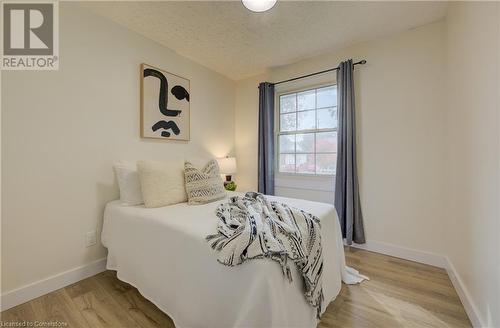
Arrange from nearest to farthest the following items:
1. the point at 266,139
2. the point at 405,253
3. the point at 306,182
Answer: the point at 405,253, the point at 306,182, the point at 266,139

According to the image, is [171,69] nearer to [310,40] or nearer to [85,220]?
[310,40]

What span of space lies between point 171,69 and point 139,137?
94 centimetres

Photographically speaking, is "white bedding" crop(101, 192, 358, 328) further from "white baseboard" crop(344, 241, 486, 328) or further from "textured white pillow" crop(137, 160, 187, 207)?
"white baseboard" crop(344, 241, 486, 328)

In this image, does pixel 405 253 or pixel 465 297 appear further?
pixel 405 253

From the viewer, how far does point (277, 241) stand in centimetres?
108

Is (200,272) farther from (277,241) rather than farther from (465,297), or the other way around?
(465,297)

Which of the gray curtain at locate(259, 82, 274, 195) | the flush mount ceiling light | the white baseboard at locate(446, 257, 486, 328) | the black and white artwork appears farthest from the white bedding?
the flush mount ceiling light

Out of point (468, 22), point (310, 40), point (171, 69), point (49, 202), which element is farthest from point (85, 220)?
point (468, 22)

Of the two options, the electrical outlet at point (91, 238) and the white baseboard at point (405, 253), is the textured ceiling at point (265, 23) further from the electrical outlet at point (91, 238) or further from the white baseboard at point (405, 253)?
the white baseboard at point (405, 253)

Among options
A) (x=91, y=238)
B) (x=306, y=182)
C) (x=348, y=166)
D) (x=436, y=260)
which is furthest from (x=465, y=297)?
(x=91, y=238)

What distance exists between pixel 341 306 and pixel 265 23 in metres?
2.53

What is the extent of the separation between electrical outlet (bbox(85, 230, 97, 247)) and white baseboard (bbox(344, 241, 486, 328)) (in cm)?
274

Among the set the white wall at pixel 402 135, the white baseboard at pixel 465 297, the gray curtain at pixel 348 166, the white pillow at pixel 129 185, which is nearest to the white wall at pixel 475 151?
the white baseboard at pixel 465 297

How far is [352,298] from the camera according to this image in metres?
1.58
